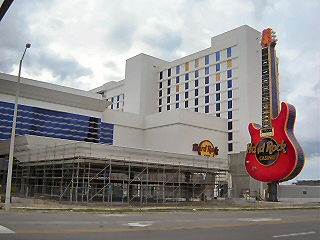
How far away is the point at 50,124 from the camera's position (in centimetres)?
5188

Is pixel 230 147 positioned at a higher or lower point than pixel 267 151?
higher

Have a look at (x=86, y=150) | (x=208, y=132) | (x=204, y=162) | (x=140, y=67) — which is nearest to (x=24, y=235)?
(x=86, y=150)

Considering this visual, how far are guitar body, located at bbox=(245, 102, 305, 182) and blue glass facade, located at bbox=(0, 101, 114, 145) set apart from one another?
77.7ft

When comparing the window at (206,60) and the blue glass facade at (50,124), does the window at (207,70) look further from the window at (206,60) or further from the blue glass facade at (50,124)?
the blue glass facade at (50,124)

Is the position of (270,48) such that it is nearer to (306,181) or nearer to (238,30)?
(238,30)

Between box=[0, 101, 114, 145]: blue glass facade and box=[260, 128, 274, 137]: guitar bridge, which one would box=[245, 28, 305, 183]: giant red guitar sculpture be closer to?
box=[260, 128, 274, 137]: guitar bridge

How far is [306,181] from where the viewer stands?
78.1 meters

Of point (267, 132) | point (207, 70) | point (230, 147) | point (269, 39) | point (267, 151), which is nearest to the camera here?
point (267, 151)

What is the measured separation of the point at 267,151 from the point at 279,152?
1742 mm

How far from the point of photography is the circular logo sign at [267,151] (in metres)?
44.2

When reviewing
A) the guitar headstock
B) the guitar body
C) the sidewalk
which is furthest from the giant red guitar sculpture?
the sidewalk

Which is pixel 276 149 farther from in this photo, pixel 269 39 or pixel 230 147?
pixel 230 147

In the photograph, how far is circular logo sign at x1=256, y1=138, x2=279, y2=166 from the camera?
145 feet

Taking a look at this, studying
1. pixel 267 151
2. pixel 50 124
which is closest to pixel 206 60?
pixel 267 151
